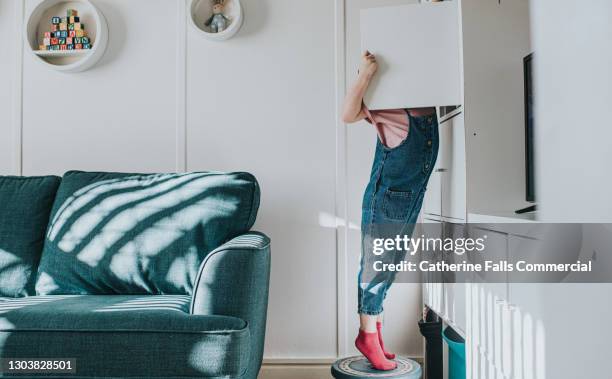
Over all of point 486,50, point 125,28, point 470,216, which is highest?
point 125,28

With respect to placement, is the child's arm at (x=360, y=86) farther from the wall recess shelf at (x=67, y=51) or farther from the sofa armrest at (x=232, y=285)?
the wall recess shelf at (x=67, y=51)

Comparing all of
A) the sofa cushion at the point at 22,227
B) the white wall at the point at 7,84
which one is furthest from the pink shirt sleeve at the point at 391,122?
the white wall at the point at 7,84

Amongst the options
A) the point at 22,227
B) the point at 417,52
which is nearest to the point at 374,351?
the point at 417,52

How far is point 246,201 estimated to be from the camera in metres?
1.98

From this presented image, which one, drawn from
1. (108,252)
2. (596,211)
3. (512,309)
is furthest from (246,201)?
(596,211)

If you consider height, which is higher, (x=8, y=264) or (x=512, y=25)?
(x=512, y=25)

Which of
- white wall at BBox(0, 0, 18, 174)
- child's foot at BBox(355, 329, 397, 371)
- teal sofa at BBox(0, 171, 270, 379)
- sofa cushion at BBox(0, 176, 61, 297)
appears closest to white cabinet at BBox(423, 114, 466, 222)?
child's foot at BBox(355, 329, 397, 371)

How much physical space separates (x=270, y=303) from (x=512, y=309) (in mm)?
1321

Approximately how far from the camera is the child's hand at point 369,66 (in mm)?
1771

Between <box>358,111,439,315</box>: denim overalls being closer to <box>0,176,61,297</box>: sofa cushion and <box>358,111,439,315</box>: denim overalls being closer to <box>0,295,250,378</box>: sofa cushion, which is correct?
<box>0,295,250,378</box>: sofa cushion

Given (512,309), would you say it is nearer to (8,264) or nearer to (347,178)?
(347,178)

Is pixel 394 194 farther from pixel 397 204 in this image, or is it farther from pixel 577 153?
pixel 577 153

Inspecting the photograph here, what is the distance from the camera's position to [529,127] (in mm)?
1568

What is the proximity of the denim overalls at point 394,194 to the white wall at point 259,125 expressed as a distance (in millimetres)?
426
